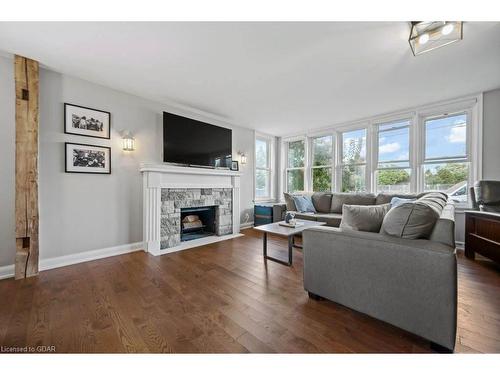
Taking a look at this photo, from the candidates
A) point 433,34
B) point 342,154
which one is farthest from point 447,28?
point 342,154

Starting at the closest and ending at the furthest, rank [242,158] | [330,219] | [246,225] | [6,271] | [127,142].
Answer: [6,271] → [127,142] → [330,219] → [242,158] → [246,225]

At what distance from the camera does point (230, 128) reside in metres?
4.56

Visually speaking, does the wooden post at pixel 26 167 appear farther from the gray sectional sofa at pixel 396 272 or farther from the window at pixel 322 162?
the window at pixel 322 162

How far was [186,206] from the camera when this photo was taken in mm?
3521

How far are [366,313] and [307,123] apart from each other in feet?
13.3

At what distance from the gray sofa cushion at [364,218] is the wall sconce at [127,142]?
3.03 m

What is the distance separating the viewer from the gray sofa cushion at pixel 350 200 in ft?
13.1

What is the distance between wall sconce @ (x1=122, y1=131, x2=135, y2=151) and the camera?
304 cm

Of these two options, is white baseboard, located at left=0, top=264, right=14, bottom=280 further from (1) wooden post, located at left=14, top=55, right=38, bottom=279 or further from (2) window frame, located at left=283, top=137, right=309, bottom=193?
(2) window frame, located at left=283, top=137, right=309, bottom=193

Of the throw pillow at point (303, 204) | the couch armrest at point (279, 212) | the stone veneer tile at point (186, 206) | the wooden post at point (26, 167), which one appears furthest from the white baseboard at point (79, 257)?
the throw pillow at point (303, 204)

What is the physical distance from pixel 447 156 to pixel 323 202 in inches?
86.7

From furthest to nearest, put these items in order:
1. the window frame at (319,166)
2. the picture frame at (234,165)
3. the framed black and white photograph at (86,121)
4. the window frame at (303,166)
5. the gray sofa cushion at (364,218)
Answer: the window frame at (303,166)
the window frame at (319,166)
the picture frame at (234,165)
the framed black and white photograph at (86,121)
the gray sofa cushion at (364,218)

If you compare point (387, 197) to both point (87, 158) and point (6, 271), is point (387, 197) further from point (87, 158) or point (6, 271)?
point (6, 271)

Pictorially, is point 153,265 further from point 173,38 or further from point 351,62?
point 351,62
